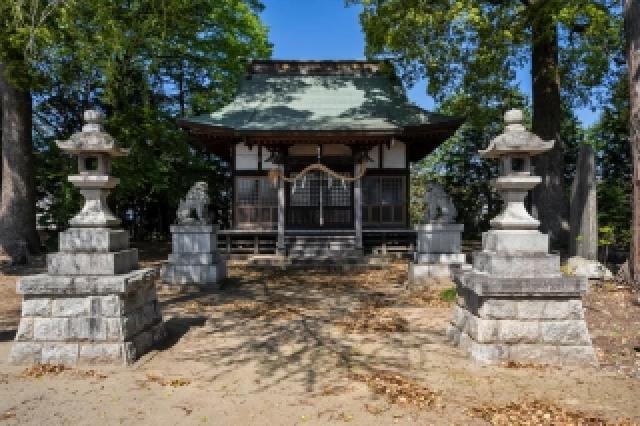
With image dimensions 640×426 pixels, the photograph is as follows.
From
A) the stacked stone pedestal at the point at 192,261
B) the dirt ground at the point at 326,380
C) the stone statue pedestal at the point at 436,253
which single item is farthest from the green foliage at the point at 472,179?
the dirt ground at the point at 326,380

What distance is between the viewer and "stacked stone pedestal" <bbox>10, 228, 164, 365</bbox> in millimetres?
5508

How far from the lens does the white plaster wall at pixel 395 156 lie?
17438mm

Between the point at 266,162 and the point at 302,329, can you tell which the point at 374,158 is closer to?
the point at 266,162

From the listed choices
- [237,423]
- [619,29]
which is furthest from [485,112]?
[237,423]

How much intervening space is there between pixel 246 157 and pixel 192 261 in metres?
7.15

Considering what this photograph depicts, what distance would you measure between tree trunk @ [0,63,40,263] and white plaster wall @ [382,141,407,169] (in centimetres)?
1213

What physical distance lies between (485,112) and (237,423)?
15.4m

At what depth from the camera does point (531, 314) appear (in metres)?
5.39

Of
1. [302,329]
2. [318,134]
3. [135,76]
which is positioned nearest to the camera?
[302,329]

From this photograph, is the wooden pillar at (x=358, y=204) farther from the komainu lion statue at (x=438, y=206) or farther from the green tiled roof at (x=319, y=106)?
the komainu lion statue at (x=438, y=206)

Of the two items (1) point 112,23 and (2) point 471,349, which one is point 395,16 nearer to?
(1) point 112,23

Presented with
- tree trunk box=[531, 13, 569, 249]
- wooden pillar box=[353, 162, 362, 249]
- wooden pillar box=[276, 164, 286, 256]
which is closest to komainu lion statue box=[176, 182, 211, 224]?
wooden pillar box=[276, 164, 286, 256]

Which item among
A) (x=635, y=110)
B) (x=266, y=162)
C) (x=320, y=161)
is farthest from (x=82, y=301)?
(x=320, y=161)

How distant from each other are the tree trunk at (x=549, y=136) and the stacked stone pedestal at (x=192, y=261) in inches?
405
